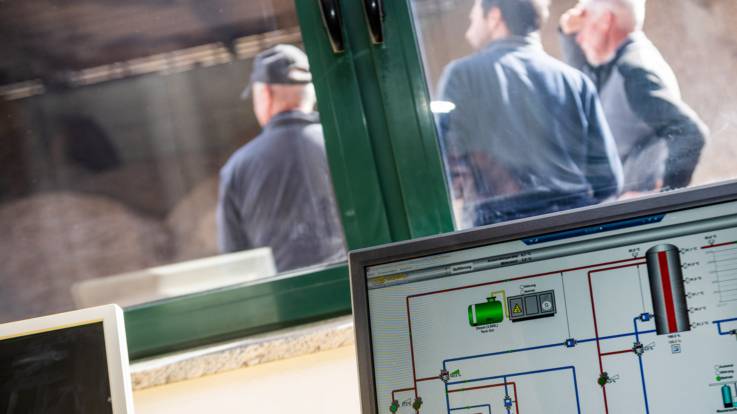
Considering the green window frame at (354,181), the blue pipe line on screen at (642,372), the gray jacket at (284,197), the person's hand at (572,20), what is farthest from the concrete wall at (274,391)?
the person's hand at (572,20)

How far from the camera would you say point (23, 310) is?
1753mm

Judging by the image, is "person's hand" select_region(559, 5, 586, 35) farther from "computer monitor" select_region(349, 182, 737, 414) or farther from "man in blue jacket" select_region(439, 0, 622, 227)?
"computer monitor" select_region(349, 182, 737, 414)

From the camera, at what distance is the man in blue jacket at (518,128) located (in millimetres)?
1512

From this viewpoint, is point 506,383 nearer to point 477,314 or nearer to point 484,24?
point 477,314

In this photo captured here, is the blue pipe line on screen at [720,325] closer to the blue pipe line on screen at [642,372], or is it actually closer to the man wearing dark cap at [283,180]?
the blue pipe line on screen at [642,372]

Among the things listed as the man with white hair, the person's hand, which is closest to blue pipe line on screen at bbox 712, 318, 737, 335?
the man with white hair

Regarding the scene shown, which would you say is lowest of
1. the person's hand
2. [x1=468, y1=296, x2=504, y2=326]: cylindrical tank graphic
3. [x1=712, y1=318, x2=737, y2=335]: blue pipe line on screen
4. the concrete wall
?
the concrete wall

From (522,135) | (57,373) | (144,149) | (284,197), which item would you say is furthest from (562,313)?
(144,149)

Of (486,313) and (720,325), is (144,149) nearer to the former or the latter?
(486,313)

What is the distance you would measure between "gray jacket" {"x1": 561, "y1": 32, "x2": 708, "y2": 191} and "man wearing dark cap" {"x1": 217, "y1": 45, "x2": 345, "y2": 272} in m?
0.53

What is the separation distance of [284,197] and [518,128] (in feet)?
1.55

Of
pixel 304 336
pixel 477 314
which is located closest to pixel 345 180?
pixel 304 336

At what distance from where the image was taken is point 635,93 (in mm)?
1496

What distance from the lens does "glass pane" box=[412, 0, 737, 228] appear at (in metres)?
1.47
